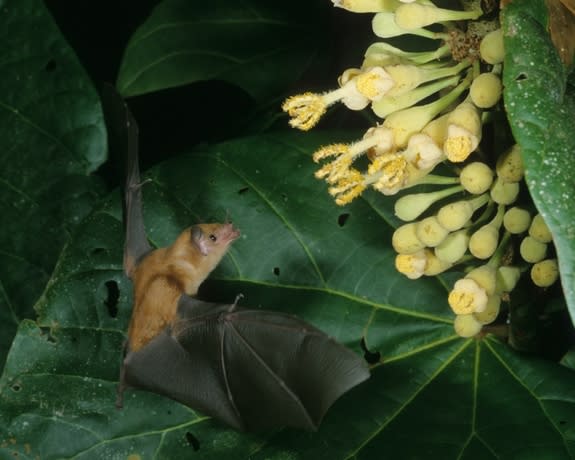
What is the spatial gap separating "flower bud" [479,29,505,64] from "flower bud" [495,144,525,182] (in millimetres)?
168

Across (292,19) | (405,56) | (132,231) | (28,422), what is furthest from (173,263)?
(292,19)

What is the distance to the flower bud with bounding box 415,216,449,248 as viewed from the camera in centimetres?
A: 175

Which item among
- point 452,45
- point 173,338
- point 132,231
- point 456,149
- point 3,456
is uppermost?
point 452,45

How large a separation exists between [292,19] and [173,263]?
1.10 metres

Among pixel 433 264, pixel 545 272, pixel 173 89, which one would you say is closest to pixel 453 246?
pixel 433 264

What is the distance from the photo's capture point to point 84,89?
9.34ft

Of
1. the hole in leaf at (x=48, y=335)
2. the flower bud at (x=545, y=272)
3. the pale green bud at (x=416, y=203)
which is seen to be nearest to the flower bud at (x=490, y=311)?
the flower bud at (x=545, y=272)

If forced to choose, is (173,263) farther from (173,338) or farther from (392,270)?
(392,270)

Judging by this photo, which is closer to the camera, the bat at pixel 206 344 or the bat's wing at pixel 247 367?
the bat's wing at pixel 247 367

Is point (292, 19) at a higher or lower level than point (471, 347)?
higher

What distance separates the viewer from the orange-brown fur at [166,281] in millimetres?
2117

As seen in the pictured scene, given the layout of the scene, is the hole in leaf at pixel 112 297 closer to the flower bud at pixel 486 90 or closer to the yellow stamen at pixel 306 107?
the yellow stamen at pixel 306 107

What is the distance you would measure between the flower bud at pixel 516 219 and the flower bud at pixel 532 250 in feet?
0.11

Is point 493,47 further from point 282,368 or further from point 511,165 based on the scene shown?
point 282,368
